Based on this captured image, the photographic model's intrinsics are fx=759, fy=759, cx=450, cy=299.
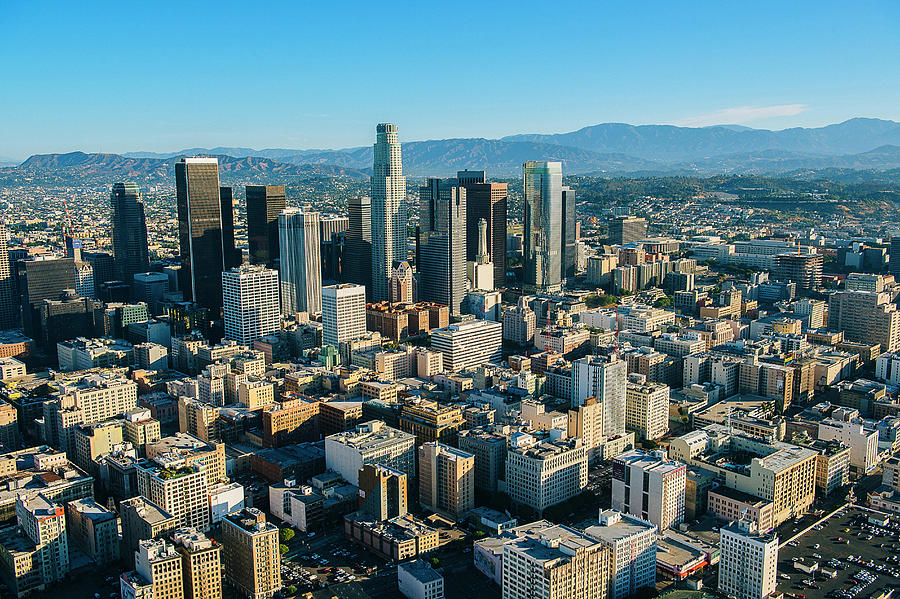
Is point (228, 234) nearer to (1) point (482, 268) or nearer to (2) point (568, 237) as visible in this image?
(1) point (482, 268)

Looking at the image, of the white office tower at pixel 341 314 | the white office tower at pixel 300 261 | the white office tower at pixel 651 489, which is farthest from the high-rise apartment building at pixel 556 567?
the white office tower at pixel 300 261

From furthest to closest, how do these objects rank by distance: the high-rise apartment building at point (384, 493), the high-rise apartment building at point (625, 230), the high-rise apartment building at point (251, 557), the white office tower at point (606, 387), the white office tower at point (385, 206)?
the high-rise apartment building at point (625, 230) < the white office tower at point (385, 206) < the white office tower at point (606, 387) < the high-rise apartment building at point (384, 493) < the high-rise apartment building at point (251, 557)

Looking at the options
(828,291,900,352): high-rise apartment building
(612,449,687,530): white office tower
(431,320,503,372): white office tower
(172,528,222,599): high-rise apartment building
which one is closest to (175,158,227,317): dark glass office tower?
(431,320,503,372): white office tower

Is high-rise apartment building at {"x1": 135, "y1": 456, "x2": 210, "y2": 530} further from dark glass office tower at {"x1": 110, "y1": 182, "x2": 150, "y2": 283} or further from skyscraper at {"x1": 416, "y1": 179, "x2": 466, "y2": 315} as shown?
dark glass office tower at {"x1": 110, "y1": 182, "x2": 150, "y2": 283}

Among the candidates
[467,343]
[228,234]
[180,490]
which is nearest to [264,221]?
[228,234]

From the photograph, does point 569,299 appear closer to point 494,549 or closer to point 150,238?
point 494,549

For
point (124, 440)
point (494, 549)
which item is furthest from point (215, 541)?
point (124, 440)

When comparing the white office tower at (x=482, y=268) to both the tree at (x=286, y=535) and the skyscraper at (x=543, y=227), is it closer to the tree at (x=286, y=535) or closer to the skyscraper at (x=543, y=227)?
the skyscraper at (x=543, y=227)
